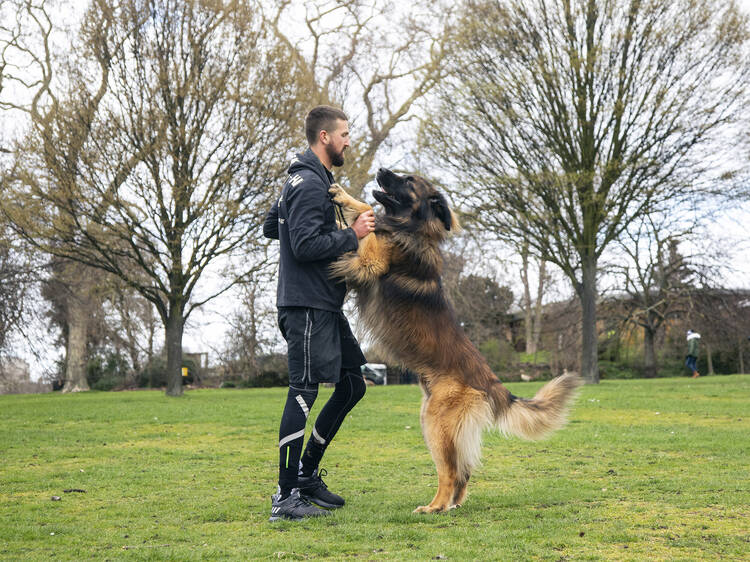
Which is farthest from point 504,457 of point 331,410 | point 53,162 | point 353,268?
point 53,162

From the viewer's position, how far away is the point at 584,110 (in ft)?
57.7

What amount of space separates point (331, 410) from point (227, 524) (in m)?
0.99

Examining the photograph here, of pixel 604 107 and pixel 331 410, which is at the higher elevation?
pixel 604 107

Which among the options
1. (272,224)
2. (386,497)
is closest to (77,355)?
(272,224)

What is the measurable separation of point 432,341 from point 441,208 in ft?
3.03

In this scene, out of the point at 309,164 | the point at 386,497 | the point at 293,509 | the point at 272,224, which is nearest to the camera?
the point at 293,509

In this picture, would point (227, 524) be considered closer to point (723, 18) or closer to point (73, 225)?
point (73, 225)

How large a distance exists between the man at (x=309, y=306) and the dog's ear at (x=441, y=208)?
55 cm

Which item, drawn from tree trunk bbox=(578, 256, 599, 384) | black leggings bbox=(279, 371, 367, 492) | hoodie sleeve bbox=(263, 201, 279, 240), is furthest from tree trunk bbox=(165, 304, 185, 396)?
black leggings bbox=(279, 371, 367, 492)

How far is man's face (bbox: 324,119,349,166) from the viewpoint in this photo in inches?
172

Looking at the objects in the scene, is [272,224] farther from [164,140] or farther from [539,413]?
[164,140]

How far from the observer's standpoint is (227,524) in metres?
3.75

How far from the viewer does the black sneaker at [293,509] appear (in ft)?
12.7

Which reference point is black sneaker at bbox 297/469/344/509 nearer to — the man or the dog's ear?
the man
